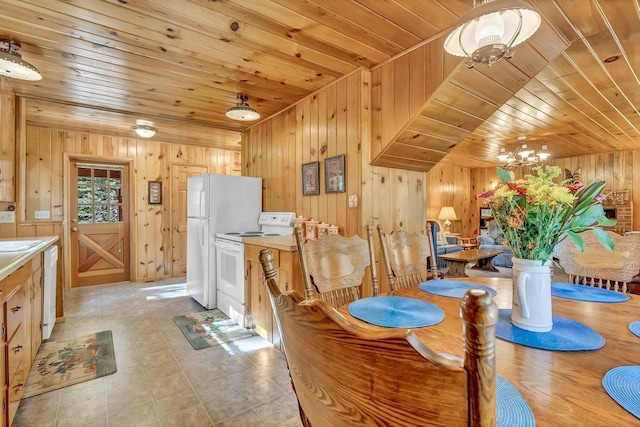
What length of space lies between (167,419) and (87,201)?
4364 mm

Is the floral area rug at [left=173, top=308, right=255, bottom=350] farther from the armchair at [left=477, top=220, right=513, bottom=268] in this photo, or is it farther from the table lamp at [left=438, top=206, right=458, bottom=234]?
the table lamp at [left=438, top=206, right=458, bottom=234]

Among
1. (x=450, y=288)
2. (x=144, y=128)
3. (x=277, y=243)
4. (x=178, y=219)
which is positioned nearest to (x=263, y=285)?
(x=277, y=243)

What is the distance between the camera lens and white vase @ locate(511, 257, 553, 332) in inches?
38.4

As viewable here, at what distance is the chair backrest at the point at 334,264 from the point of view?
1508 millimetres

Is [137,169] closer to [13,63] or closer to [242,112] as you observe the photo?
[242,112]

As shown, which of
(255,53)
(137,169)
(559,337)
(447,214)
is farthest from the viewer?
(447,214)

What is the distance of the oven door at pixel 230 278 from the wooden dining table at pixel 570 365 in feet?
6.53

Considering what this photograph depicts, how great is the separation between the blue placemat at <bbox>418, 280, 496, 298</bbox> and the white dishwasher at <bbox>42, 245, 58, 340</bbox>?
9.98ft

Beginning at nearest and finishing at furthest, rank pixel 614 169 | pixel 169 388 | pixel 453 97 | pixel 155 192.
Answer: pixel 169 388 → pixel 453 97 → pixel 155 192 → pixel 614 169

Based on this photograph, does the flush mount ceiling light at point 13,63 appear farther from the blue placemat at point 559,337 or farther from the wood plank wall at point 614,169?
the wood plank wall at point 614,169

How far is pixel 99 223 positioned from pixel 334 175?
417 centimetres

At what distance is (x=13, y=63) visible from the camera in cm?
210

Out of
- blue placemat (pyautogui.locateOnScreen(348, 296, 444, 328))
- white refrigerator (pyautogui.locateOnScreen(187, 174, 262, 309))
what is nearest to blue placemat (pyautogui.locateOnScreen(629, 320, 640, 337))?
blue placemat (pyautogui.locateOnScreen(348, 296, 444, 328))

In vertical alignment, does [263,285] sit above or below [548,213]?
below
